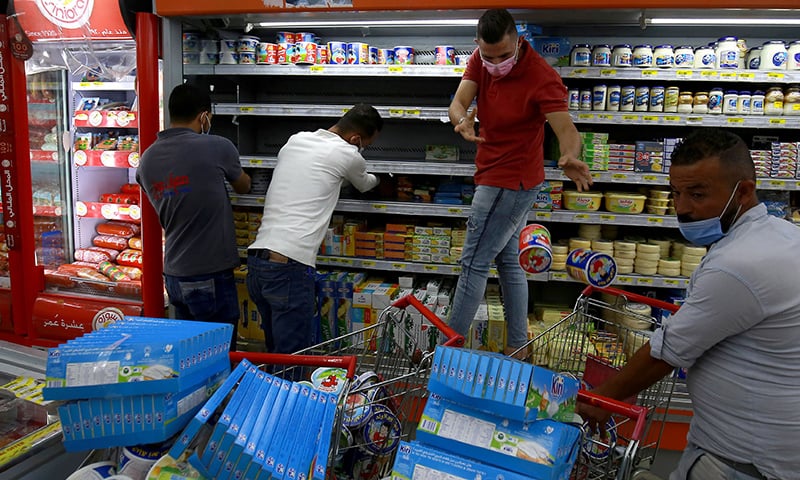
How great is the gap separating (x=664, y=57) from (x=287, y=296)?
2606mm

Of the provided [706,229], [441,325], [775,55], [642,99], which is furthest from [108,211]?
[775,55]

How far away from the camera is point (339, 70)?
12.1 feet

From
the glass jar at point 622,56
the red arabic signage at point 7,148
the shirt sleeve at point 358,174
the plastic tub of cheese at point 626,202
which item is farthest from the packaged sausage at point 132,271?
the glass jar at point 622,56

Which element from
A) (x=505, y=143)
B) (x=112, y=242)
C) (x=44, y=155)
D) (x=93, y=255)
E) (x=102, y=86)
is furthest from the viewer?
(x=112, y=242)

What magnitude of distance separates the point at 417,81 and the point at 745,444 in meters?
3.40

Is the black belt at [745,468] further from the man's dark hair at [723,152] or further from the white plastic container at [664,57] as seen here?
the white plastic container at [664,57]

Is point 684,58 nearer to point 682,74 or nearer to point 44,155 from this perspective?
point 682,74

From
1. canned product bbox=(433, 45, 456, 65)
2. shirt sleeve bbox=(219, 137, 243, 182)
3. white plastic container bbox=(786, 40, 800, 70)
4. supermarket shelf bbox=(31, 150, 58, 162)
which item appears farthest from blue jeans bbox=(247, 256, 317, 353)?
white plastic container bbox=(786, 40, 800, 70)

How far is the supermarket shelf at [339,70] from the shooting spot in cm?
357

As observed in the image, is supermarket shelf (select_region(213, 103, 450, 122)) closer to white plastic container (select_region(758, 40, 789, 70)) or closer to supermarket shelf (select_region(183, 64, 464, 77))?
supermarket shelf (select_region(183, 64, 464, 77))

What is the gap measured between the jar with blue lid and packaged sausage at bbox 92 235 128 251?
3.79 m

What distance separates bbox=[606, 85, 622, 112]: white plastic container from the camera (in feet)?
11.9

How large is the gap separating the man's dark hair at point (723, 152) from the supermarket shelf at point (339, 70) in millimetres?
2052

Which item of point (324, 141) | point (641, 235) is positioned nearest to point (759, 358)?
point (324, 141)
